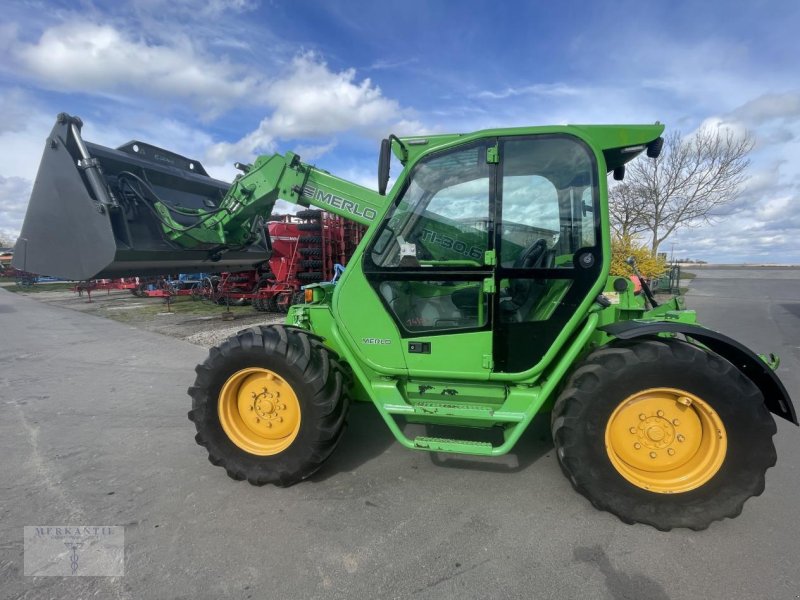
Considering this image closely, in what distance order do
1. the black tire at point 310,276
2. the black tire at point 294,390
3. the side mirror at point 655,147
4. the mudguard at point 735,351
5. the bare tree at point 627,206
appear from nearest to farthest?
the mudguard at point 735,351, the side mirror at point 655,147, the black tire at point 294,390, the black tire at point 310,276, the bare tree at point 627,206

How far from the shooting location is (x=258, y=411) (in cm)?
320

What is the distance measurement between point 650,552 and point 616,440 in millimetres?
605

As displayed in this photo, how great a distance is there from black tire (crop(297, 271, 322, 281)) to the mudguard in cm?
1129

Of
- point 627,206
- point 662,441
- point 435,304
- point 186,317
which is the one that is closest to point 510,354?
point 435,304

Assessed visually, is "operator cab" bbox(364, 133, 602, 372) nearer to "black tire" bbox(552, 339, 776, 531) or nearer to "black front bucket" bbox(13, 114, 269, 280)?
"black tire" bbox(552, 339, 776, 531)

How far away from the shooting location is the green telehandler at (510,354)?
8.41 feet

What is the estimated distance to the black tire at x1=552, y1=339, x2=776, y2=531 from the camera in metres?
2.48

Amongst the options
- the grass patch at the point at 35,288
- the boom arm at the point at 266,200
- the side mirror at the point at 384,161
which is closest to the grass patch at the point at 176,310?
the boom arm at the point at 266,200

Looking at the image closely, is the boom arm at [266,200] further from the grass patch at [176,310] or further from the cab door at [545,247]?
the grass patch at [176,310]

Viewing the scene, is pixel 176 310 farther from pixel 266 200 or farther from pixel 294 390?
Answer: pixel 294 390

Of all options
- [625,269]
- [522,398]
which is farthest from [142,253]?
[625,269]

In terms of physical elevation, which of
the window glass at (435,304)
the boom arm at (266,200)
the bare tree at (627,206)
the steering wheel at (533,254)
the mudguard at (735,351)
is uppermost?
the bare tree at (627,206)

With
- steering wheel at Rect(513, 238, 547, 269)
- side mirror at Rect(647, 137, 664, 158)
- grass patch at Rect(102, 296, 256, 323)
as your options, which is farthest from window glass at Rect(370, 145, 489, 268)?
grass patch at Rect(102, 296, 256, 323)

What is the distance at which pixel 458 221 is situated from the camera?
10.1 feet
